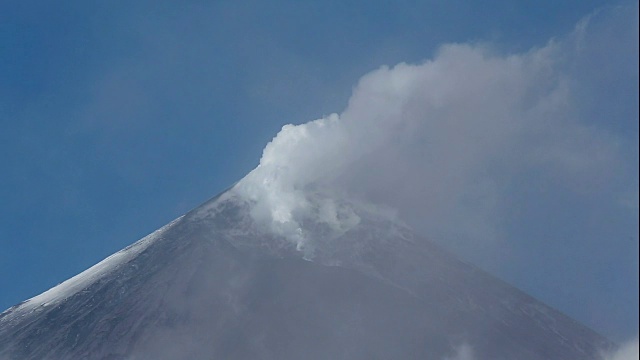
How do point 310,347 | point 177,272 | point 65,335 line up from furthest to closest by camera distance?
1. point 177,272
2. point 65,335
3. point 310,347

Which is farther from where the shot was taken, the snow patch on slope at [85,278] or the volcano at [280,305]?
the snow patch on slope at [85,278]

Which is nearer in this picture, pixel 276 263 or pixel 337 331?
pixel 337 331

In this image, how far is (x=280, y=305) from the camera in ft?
499

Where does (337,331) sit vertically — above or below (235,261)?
below

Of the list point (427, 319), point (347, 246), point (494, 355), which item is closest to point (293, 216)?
point (347, 246)

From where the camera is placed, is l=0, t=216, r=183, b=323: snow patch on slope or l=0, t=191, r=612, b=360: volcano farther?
l=0, t=216, r=183, b=323: snow patch on slope

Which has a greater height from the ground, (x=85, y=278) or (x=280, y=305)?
(x=85, y=278)

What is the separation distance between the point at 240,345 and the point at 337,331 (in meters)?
13.5

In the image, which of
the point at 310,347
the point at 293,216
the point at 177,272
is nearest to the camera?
the point at 310,347

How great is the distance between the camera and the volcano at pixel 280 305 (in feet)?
472

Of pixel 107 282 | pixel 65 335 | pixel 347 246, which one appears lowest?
pixel 65 335

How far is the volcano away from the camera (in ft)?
472

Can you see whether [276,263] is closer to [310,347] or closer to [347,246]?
[347,246]

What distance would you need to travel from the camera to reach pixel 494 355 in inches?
5650
